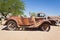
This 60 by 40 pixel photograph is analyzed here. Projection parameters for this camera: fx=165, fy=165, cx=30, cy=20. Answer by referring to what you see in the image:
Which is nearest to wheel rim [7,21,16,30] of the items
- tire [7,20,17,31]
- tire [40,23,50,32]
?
tire [7,20,17,31]

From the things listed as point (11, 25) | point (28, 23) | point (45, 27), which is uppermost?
point (28, 23)

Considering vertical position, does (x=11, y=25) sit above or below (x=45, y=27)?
above

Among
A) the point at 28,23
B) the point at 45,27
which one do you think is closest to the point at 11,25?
the point at 28,23

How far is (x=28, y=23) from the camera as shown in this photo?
1620 centimetres

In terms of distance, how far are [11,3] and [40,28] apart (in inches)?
1006

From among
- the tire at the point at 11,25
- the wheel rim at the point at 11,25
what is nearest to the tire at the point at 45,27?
the tire at the point at 11,25

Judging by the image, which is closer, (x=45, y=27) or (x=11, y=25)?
(x=45, y=27)

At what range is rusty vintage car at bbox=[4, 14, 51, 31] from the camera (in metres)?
16.1

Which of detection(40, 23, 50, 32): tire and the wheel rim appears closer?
detection(40, 23, 50, 32): tire

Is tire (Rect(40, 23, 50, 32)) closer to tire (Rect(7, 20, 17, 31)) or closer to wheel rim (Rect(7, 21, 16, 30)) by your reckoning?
tire (Rect(7, 20, 17, 31))

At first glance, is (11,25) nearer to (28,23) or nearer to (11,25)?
(11,25)

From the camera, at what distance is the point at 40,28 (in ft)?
53.8

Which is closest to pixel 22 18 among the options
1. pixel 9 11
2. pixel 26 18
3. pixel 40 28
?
pixel 26 18

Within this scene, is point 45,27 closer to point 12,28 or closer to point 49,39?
point 12,28
